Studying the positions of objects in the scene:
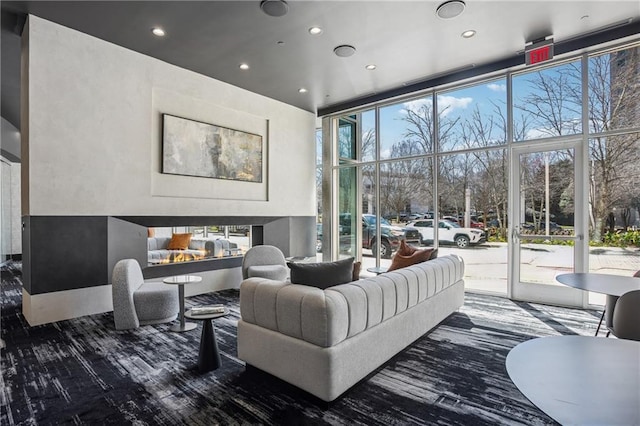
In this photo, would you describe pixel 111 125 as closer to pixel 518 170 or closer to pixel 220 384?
pixel 220 384

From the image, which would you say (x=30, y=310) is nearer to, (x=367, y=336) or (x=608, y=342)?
(x=367, y=336)

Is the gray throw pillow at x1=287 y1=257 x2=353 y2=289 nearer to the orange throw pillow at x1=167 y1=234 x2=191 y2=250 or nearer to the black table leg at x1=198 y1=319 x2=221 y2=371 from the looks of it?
the black table leg at x1=198 y1=319 x2=221 y2=371

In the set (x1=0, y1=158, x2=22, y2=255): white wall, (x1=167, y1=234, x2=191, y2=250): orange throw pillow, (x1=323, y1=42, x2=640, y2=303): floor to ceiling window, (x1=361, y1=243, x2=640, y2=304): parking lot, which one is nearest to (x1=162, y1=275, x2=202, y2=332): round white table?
(x1=167, y1=234, x2=191, y2=250): orange throw pillow

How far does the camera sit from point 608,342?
1390 millimetres

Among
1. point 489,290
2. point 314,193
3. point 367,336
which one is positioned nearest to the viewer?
point 367,336

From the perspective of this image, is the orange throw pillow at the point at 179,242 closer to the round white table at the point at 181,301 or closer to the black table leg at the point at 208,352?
the round white table at the point at 181,301

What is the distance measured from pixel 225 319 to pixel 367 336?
7.63 ft

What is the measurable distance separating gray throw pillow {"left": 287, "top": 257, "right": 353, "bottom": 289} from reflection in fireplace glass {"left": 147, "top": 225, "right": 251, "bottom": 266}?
3315mm

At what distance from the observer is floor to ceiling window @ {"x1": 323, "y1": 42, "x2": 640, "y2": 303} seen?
175 inches

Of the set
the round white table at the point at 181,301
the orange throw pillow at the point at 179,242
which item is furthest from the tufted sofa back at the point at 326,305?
the orange throw pillow at the point at 179,242

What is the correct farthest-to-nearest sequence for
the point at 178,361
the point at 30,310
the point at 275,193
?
the point at 275,193 → the point at 30,310 → the point at 178,361

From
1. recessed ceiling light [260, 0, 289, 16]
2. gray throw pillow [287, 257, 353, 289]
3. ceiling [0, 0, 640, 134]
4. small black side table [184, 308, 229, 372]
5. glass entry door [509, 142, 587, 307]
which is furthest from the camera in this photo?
glass entry door [509, 142, 587, 307]

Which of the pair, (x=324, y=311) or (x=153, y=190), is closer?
(x=324, y=311)

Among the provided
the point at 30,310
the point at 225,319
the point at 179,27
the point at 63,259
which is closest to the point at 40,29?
the point at 179,27
